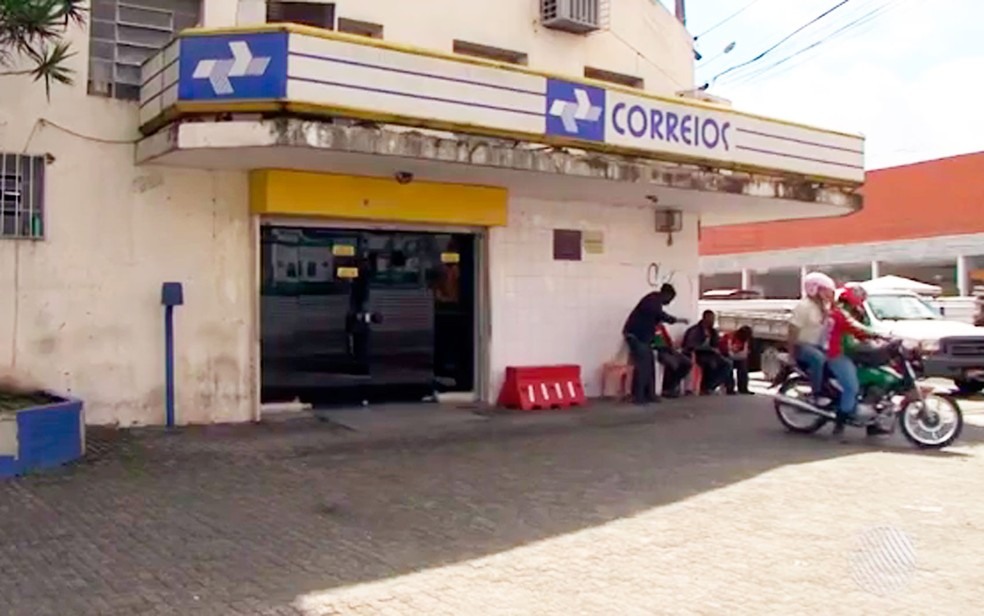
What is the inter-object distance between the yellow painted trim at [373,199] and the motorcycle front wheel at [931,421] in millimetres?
5546

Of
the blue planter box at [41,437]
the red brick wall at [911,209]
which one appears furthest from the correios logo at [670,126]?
the red brick wall at [911,209]

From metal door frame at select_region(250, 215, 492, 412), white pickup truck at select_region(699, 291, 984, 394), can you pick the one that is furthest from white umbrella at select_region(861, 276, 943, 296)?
metal door frame at select_region(250, 215, 492, 412)

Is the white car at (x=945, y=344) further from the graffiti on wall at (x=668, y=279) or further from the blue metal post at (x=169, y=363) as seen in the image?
the blue metal post at (x=169, y=363)

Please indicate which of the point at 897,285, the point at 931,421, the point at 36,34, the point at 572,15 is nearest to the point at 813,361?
the point at 931,421

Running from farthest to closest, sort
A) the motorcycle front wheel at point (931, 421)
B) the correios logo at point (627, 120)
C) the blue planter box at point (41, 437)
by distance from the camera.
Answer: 1. the correios logo at point (627, 120)
2. the motorcycle front wheel at point (931, 421)
3. the blue planter box at point (41, 437)

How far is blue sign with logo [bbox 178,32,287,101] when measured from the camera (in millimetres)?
9234

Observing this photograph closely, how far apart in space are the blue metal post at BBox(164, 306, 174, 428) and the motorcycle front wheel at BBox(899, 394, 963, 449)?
8045 millimetres

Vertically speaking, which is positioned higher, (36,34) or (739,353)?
(36,34)

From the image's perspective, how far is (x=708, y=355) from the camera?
15078 millimetres

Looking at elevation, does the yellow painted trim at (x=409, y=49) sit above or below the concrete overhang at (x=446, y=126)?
above

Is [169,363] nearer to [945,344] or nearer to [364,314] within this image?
[364,314]

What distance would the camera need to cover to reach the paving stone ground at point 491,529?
5.42 m

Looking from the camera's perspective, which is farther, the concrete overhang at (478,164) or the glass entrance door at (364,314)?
the glass entrance door at (364,314)

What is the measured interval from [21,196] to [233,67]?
2.91 meters
